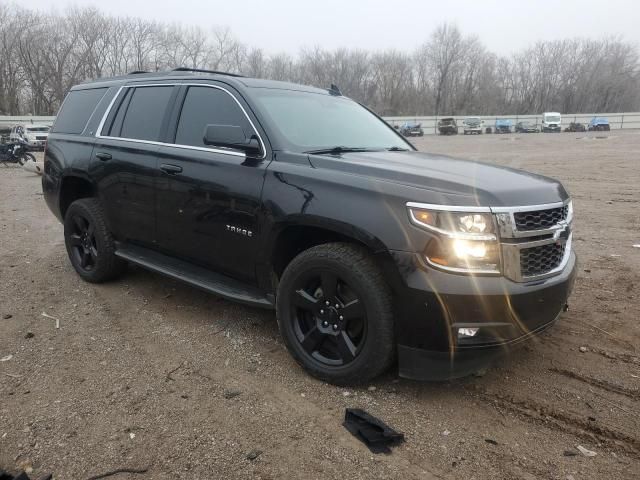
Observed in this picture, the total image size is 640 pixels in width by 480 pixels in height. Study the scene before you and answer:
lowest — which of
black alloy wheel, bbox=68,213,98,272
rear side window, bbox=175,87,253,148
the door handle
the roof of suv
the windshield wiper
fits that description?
black alloy wheel, bbox=68,213,98,272

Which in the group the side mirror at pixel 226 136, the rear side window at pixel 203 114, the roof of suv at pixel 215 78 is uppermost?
the roof of suv at pixel 215 78

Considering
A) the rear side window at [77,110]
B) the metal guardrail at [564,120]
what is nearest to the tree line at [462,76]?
the metal guardrail at [564,120]

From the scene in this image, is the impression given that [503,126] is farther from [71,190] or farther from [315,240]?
[315,240]

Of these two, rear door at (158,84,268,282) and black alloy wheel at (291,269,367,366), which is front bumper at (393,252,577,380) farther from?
rear door at (158,84,268,282)

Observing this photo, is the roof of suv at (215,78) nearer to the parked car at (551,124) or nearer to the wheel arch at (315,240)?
the wheel arch at (315,240)


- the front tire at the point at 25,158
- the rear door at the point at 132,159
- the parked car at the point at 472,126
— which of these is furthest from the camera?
the parked car at the point at 472,126

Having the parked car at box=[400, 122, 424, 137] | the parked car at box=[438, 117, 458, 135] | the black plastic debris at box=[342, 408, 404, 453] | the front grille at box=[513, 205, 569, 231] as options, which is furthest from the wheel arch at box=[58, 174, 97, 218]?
the parked car at box=[438, 117, 458, 135]

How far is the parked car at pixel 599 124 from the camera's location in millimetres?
60156

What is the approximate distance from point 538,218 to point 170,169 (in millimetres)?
2662

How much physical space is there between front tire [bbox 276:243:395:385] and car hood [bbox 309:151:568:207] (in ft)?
1.61

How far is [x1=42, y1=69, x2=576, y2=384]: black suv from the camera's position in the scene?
2.73 metres

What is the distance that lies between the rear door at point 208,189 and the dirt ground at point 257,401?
2.26ft

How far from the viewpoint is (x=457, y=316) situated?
271 cm

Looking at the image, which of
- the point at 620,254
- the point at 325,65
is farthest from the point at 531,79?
the point at 620,254
